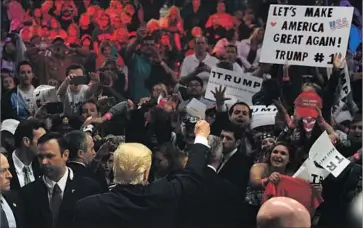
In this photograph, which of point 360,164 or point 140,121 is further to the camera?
point 140,121

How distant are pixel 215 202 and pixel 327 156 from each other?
710mm

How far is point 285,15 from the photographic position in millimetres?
4094

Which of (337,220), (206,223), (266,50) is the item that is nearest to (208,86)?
(266,50)

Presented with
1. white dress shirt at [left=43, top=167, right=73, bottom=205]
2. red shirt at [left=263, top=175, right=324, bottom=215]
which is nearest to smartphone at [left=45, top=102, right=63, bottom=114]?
white dress shirt at [left=43, top=167, right=73, bottom=205]

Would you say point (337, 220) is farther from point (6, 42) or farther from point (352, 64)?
point (6, 42)

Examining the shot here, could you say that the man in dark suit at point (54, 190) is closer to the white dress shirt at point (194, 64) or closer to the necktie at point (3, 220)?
the necktie at point (3, 220)

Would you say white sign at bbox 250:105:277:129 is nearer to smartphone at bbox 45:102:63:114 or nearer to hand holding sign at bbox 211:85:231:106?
hand holding sign at bbox 211:85:231:106

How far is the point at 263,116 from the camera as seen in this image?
412 centimetres

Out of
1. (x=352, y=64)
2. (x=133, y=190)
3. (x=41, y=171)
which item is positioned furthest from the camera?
(x=41, y=171)

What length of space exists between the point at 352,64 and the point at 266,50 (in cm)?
50

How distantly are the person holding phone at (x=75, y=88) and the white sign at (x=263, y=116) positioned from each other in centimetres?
100

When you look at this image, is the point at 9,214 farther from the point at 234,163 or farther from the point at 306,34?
the point at 306,34

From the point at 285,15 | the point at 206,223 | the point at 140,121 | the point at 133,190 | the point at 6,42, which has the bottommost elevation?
the point at 206,223

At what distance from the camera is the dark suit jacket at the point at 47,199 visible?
4.18 m
